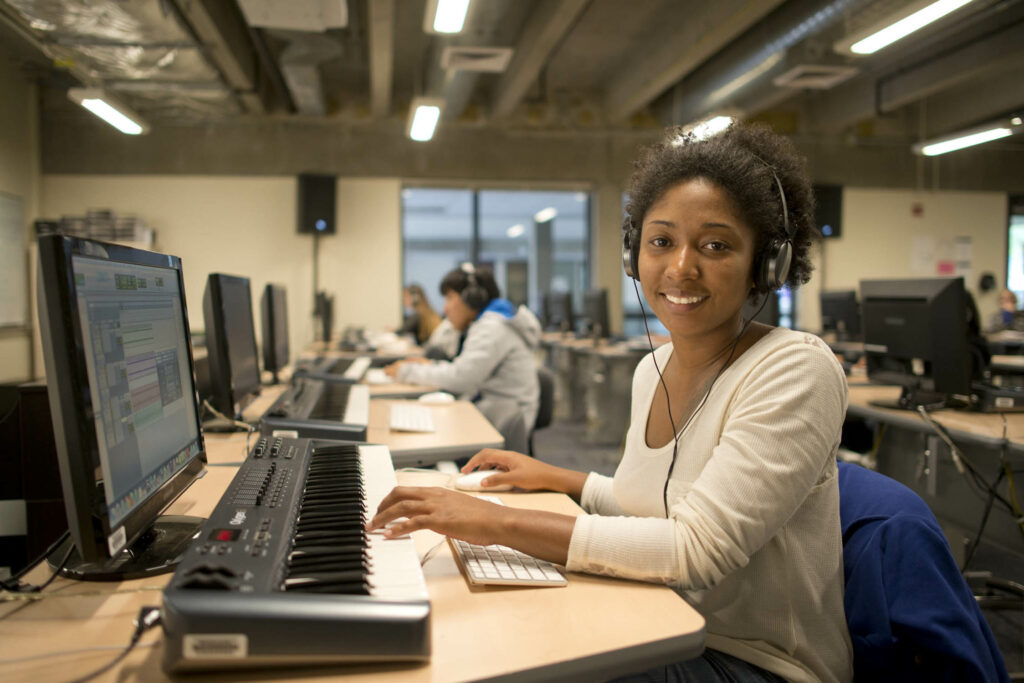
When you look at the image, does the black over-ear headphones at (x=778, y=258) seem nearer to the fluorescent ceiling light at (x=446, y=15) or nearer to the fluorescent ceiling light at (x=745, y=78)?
the fluorescent ceiling light at (x=446, y=15)

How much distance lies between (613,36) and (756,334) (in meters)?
5.87

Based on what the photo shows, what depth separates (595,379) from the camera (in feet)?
18.1

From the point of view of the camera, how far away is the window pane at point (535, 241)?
8.40m

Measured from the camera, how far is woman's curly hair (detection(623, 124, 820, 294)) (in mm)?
1105

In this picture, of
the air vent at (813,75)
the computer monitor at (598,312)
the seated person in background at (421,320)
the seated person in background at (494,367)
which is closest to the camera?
the seated person in background at (494,367)

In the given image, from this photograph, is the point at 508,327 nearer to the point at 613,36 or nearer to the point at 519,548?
the point at 519,548

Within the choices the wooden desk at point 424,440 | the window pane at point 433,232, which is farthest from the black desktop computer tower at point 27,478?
the window pane at point 433,232

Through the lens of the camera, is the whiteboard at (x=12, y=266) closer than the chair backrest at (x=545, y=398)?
No

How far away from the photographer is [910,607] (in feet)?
3.16

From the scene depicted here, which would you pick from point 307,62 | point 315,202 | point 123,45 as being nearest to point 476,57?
point 307,62

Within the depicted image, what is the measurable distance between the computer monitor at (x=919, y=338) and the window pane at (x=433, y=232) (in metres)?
5.69

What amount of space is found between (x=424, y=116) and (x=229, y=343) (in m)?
4.05

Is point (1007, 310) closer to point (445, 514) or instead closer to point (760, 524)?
point (760, 524)

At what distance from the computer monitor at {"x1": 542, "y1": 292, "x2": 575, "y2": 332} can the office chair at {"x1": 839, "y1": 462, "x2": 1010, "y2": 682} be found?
5.93 m
